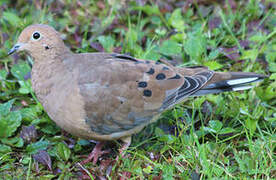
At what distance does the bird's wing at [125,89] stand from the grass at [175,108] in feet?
0.93

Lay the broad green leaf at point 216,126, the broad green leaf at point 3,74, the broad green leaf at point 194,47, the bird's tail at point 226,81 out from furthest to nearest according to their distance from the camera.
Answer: the broad green leaf at point 194,47, the broad green leaf at point 3,74, the bird's tail at point 226,81, the broad green leaf at point 216,126

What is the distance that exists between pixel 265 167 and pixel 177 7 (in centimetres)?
275

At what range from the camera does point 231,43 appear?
4715mm

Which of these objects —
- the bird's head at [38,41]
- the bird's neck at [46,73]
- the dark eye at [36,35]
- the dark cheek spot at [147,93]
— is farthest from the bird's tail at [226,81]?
the dark eye at [36,35]

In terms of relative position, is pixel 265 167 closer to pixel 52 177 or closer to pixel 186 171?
pixel 186 171

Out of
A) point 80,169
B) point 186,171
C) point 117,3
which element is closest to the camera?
point 186,171

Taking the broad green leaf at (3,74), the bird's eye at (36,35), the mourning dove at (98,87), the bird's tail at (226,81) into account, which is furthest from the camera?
the broad green leaf at (3,74)

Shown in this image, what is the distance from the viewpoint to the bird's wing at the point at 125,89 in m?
3.27

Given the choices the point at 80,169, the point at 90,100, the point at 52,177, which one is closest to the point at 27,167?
the point at 52,177

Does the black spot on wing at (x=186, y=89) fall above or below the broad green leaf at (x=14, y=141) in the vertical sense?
above

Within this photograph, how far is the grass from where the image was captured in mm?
3311

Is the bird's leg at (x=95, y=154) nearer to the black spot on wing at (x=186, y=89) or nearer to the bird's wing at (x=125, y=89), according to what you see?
the bird's wing at (x=125, y=89)

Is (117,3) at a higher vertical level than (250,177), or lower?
higher

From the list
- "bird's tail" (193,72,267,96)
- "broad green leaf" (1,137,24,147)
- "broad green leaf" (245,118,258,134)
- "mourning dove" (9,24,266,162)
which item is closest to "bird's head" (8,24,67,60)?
"mourning dove" (9,24,266,162)
